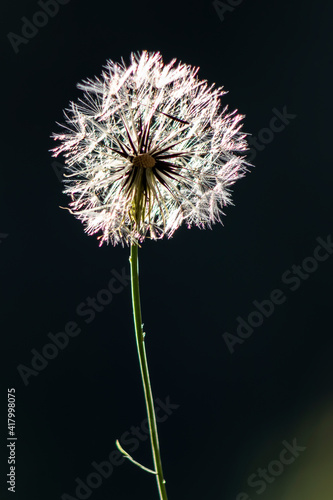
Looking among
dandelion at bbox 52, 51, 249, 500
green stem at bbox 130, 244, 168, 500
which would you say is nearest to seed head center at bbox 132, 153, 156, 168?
dandelion at bbox 52, 51, 249, 500

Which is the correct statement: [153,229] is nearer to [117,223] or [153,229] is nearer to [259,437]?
[117,223]

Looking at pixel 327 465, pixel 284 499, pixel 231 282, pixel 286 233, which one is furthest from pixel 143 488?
pixel 286 233

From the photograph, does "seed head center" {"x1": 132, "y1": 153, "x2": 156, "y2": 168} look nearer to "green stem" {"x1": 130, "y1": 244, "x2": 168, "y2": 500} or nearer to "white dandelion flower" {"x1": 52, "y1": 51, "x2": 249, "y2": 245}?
"white dandelion flower" {"x1": 52, "y1": 51, "x2": 249, "y2": 245}

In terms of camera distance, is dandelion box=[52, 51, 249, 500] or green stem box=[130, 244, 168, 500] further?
dandelion box=[52, 51, 249, 500]

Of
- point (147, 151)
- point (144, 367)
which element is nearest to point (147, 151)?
point (147, 151)

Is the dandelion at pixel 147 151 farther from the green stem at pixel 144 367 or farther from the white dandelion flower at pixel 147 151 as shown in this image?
the green stem at pixel 144 367

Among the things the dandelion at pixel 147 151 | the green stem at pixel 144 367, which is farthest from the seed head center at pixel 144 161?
the green stem at pixel 144 367

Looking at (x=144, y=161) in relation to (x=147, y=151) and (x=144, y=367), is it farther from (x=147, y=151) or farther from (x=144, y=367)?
(x=144, y=367)
